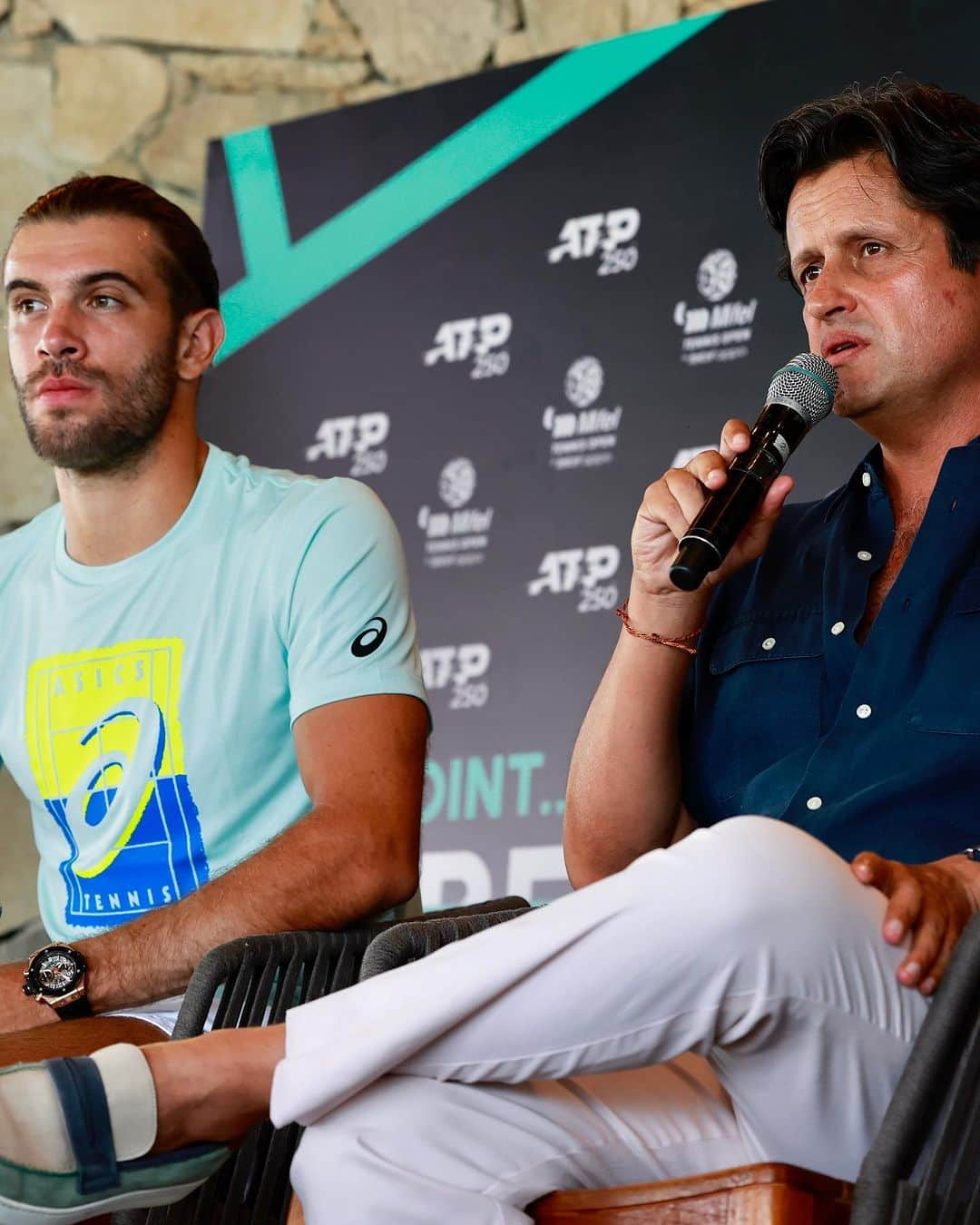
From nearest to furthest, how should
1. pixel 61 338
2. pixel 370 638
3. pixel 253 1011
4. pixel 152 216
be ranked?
pixel 253 1011
pixel 370 638
pixel 61 338
pixel 152 216

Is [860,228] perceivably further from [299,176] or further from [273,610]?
[299,176]

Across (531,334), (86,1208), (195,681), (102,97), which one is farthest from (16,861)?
(86,1208)

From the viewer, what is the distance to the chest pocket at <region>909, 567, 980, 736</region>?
1.45 metres

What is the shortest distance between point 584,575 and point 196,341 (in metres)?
1.60

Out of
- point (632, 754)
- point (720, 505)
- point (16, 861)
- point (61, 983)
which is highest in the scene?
point (720, 505)

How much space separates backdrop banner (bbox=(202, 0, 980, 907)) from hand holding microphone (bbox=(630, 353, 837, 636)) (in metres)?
1.74

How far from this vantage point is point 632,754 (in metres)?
1.68

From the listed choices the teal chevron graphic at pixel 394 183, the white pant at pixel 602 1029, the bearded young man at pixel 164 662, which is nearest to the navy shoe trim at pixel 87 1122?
the white pant at pixel 602 1029

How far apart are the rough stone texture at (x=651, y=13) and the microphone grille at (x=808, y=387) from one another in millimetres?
2760

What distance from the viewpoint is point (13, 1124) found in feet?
3.57

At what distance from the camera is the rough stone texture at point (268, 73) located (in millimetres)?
4590

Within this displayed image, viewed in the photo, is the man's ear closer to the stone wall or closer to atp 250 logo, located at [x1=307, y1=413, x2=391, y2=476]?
atp 250 logo, located at [x1=307, y1=413, x2=391, y2=476]

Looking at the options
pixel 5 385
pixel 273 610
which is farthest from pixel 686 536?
pixel 5 385

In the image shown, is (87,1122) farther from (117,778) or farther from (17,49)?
(17,49)
